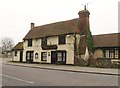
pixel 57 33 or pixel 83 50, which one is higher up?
pixel 57 33

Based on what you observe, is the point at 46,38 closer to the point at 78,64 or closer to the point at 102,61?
the point at 78,64

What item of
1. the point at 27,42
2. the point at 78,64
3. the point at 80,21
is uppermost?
the point at 80,21

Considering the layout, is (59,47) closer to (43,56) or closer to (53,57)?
(53,57)

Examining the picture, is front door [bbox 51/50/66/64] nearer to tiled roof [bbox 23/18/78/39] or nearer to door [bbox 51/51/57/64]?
door [bbox 51/51/57/64]

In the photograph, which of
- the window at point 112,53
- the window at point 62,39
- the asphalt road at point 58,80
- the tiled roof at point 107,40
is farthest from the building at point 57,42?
the asphalt road at point 58,80

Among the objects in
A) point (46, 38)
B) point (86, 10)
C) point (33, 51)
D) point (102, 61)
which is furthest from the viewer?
point (33, 51)

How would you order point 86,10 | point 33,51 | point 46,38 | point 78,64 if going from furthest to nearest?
point 33,51 < point 46,38 < point 86,10 < point 78,64

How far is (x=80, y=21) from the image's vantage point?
38.0 metres

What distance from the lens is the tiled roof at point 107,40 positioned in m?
38.1

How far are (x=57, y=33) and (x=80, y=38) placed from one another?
439 cm

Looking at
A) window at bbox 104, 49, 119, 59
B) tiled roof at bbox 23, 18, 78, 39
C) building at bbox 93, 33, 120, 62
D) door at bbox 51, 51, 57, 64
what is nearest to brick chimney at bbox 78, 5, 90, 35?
tiled roof at bbox 23, 18, 78, 39

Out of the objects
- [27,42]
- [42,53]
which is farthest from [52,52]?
[27,42]

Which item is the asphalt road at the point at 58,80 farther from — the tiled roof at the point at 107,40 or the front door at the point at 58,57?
the tiled roof at the point at 107,40

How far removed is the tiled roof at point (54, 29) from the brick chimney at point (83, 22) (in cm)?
85
